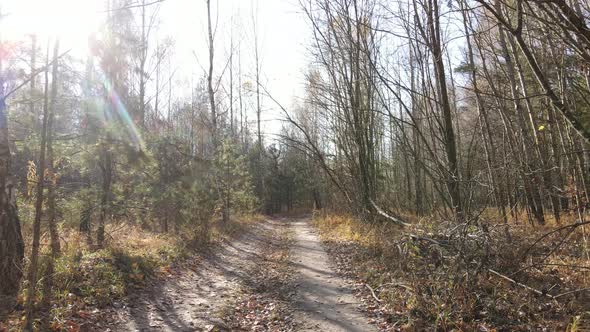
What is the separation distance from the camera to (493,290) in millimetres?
5199

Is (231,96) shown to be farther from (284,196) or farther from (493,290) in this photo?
(493,290)

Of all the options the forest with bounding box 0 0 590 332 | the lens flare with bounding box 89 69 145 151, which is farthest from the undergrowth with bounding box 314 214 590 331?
the lens flare with bounding box 89 69 145 151

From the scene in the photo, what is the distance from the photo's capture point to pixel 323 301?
6.15m

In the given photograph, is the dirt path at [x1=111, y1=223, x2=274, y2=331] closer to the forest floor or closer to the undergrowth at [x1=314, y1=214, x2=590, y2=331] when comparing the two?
the forest floor

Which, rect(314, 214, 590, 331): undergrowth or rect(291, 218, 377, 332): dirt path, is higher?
rect(314, 214, 590, 331): undergrowth

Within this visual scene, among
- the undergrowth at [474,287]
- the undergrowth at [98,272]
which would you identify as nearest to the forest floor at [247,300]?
the undergrowth at [98,272]

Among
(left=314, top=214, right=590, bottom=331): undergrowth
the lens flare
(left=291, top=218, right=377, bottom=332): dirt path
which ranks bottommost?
(left=291, top=218, right=377, bottom=332): dirt path

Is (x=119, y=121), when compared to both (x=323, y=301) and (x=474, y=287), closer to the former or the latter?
(x=323, y=301)

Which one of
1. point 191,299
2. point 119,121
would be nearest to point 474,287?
point 191,299

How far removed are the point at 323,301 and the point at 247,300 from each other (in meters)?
1.38

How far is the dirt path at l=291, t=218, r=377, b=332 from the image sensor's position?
5129 mm

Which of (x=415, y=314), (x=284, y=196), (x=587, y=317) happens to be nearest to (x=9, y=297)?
(x=415, y=314)

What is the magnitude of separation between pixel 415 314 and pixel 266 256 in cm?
645

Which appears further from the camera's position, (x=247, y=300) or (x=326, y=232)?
(x=326, y=232)
